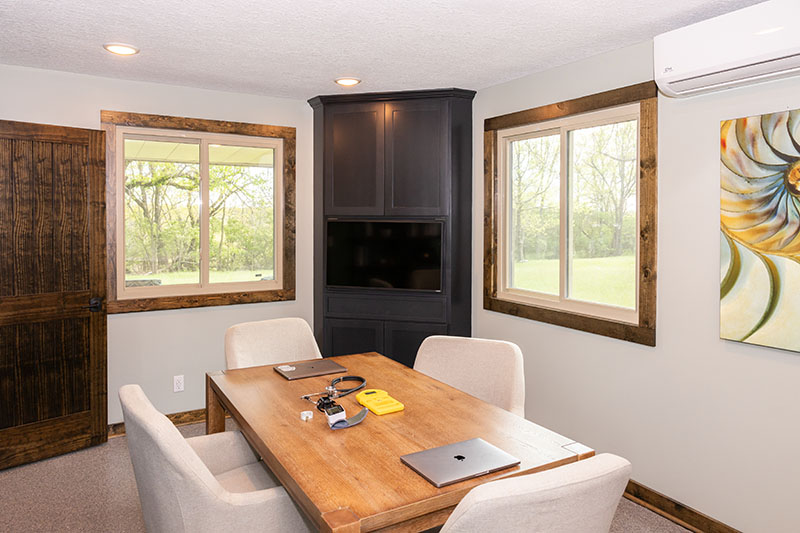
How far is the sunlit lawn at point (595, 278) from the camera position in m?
3.20

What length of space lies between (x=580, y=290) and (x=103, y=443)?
3303 mm

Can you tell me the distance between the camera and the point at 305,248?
462 centimetres

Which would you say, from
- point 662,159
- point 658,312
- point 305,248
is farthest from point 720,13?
point 305,248

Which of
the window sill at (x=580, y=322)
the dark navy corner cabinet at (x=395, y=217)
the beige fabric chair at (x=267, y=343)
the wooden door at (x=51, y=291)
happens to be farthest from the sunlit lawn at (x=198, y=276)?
the window sill at (x=580, y=322)

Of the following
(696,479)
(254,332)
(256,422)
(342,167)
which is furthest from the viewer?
(342,167)

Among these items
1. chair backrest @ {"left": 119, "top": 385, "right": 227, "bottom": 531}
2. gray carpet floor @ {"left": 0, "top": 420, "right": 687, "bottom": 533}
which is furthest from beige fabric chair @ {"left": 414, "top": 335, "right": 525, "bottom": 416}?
chair backrest @ {"left": 119, "top": 385, "right": 227, "bottom": 531}

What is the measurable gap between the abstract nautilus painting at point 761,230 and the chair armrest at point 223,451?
7.24 ft

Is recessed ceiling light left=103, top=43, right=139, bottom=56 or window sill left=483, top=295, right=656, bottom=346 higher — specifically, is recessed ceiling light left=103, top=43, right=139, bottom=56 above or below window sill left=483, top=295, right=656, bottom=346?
above

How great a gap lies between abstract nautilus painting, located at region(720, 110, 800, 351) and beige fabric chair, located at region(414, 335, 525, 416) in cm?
103

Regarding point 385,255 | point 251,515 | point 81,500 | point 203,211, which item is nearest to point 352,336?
point 385,255

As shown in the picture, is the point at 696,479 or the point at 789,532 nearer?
the point at 789,532

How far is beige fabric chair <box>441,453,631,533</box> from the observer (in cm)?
114

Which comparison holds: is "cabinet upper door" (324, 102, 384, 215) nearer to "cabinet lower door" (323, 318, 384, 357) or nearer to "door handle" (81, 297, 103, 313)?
"cabinet lower door" (323, 318, 384, 357)

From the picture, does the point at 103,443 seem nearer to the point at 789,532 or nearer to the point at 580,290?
the point at 580,290
